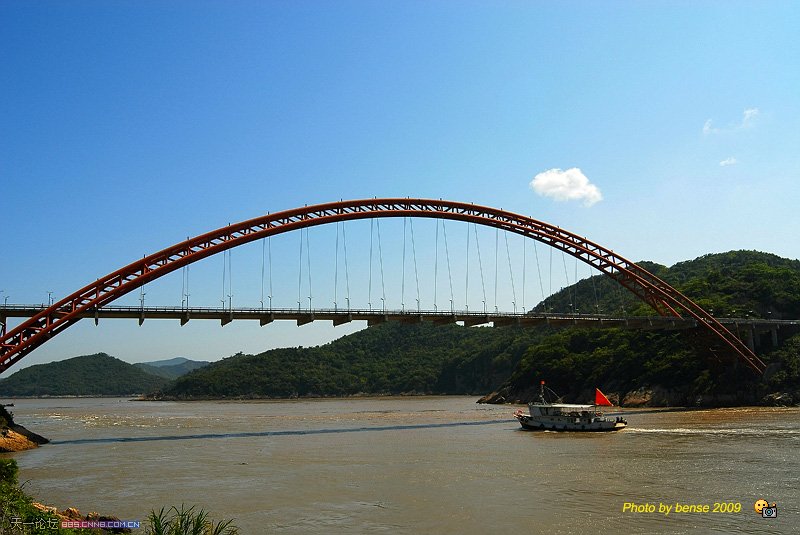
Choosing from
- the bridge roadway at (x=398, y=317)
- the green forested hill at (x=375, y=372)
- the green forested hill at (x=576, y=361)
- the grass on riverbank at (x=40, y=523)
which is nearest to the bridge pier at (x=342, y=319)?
the bridge roadway at (x=398, y=317)

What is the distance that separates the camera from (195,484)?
2462cm

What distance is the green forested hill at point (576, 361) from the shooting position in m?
69.8

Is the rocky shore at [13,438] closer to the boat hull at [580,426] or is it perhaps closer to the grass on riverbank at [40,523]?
the grass on riverbank at [40,523]

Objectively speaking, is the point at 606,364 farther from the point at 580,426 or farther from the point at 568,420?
the point at 580,426

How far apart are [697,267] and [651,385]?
82419 mm

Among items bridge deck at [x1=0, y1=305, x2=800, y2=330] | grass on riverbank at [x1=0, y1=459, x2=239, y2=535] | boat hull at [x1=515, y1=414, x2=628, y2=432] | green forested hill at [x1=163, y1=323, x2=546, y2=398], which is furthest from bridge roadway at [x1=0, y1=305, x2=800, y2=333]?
green forested hill at [x1=163, y1=323, x2=546, y2=398]

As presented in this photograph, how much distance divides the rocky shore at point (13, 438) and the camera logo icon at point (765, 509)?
35766 millimetres

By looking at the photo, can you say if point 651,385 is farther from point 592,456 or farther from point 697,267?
point 697,267

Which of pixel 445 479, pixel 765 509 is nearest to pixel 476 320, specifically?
pixel 445 479

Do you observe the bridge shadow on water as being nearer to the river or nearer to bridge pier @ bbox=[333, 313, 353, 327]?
the river

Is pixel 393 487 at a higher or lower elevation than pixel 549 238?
lower

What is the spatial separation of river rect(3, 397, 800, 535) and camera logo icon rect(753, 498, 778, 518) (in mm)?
208

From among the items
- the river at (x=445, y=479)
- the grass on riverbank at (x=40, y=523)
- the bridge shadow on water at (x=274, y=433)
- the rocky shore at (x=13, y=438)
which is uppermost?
the grass on riverbank at (x=40, y=523)

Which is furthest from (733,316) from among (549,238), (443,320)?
(443,320)
